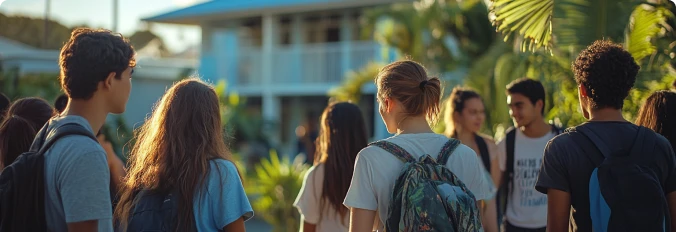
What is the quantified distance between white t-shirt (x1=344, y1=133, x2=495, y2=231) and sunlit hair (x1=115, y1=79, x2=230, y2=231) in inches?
23.5

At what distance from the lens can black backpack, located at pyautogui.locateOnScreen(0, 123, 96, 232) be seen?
3242mm

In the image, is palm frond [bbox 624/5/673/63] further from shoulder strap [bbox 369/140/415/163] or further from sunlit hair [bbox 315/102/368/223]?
shoulder strap [bbox 369/140/415/163]

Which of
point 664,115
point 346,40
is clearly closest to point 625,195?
point 664,115

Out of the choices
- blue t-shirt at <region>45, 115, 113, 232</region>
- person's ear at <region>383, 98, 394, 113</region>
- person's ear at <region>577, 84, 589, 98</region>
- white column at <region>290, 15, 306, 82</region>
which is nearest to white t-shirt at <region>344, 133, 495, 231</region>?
person's ear at <region>383, 98, 394, 113</region>

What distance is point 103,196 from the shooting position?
3.21 meters

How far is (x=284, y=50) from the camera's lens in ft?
84.3

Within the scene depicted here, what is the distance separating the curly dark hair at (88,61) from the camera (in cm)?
329

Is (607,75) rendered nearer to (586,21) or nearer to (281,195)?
(586,21)

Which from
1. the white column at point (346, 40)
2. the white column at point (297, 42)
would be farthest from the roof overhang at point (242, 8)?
the white column at point (346, 40)

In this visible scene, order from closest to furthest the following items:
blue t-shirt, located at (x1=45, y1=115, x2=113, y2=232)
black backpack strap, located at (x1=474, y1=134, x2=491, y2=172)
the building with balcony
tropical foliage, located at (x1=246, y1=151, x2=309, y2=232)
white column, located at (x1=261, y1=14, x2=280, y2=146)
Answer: blue t-shirt, located at (x1=45, y1=115, x2=113, y2=232) < black backpack strap, located at (x1=474, y1=134, x2=491, y2=172) < tropical foliage, located at (x1=246, y1=151, x2=309, y2=232) < the building with balcony < white column, located at (x1=261, y1=14, x2=280, y2=146)

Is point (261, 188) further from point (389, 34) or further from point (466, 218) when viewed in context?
point (466, 218)

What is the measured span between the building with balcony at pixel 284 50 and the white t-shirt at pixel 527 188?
16.0 meters

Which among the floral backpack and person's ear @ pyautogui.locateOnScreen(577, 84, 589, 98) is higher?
person's ear @ pyautogui.locateOnScreen(577, 84, 589, 98)

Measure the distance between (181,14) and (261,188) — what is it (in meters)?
16.8
